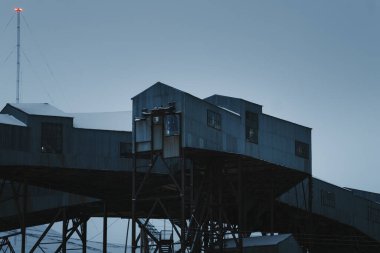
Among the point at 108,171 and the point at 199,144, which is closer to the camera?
the point at 199,144

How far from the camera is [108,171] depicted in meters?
67.3

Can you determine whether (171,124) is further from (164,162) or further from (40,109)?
(40,109)

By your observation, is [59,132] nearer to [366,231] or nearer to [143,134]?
[143,134]

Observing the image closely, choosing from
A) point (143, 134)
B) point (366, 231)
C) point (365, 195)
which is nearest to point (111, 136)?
point (143, 134)

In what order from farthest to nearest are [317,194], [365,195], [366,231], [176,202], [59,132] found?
1. [365,195]
2. [366,231]
3. [317,194]
4. [176,202]
5. [59,132]

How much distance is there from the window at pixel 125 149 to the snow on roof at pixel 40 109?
5.31m

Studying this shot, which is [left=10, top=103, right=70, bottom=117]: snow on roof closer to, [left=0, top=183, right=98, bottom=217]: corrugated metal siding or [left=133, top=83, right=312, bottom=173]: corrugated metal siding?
[left=133, top=83, right=312, bottom=173]: corrugated metal siding

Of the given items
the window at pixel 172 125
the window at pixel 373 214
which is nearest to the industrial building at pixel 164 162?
the window at pixel 172 125

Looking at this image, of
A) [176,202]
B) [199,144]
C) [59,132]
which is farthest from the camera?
[176,202]

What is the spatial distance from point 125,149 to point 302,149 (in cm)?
1589

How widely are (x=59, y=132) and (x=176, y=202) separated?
18135mm

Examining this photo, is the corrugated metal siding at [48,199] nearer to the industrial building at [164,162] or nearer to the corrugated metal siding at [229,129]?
the industrial building at [164,162]

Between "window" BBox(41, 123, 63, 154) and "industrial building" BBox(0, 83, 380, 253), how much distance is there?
83 mm

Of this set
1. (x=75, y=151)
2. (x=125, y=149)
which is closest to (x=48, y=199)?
(x=75, y=151)
